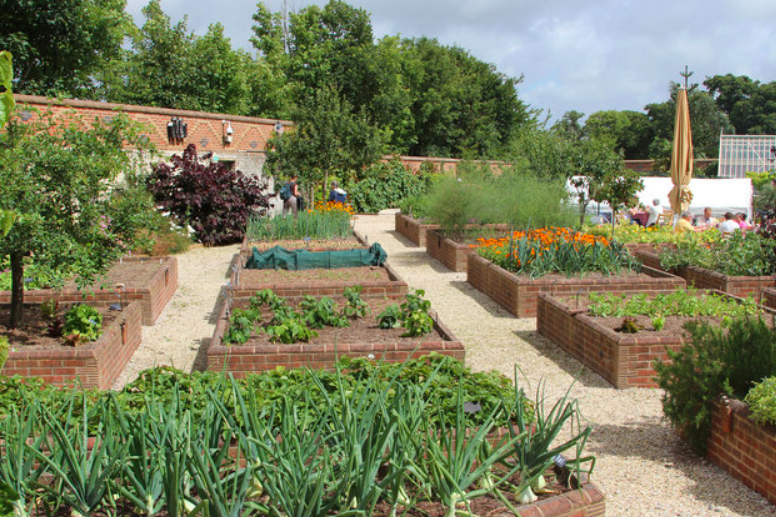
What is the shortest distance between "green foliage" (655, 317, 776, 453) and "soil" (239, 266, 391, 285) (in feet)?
18.3

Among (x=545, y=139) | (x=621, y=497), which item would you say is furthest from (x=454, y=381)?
(x=545, y=139)

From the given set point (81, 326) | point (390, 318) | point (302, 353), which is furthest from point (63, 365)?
point (390, 318)

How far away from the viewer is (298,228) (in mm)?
14898

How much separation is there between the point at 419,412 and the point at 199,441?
1045 mm

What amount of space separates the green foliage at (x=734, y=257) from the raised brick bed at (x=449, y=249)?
11.1 ft

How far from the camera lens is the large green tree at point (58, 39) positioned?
23188mm

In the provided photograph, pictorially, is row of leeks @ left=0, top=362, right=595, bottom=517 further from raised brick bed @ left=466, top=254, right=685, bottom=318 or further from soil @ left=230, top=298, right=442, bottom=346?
raised brick bed @ left=466, top=254, right=685, bottom=318

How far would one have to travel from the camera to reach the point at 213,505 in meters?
3.07

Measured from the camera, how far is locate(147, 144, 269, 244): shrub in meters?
17.4

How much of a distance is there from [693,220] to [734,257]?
8.88m

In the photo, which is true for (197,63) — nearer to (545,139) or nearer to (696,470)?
(545,139)

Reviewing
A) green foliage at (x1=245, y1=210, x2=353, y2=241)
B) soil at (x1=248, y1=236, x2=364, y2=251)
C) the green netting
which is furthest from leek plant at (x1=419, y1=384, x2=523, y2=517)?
green foliage at (x1=245, y1=210, x2=353, y2=241)

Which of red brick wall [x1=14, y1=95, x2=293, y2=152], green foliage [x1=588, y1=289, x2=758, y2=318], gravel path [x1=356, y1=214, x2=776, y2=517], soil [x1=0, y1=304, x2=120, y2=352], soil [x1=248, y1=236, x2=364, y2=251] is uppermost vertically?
red brick wall [x1=14, y1=95, x2=293, y2=152]

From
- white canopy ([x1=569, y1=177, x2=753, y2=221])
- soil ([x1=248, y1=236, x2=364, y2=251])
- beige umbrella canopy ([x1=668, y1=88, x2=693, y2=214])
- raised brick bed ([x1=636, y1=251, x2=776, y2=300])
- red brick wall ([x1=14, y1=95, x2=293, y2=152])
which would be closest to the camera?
raised brick bed ([x1=636, y1=251, x2=776, y2=300])
